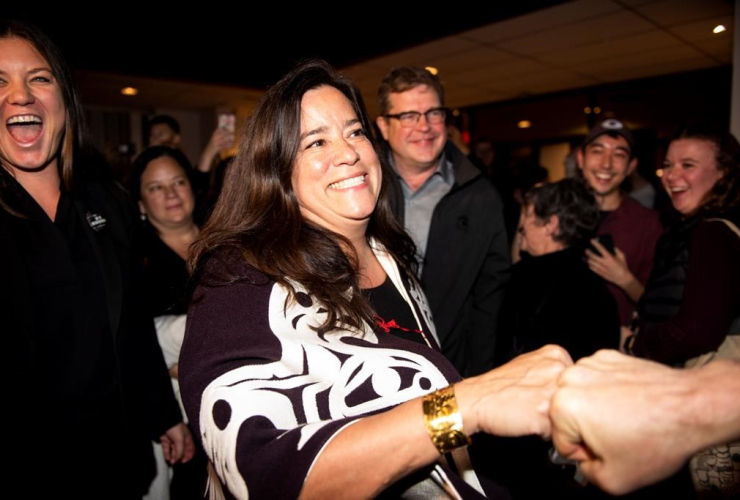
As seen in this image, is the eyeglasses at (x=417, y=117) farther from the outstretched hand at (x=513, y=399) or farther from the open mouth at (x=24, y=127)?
the outstretched hand at (x=513, y=399)

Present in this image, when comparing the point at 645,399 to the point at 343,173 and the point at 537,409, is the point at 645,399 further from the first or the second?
the point at 343,173

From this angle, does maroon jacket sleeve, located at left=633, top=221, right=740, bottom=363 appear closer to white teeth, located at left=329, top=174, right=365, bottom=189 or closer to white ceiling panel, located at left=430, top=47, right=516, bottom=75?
white teeth, located at left=329, top=174, right=365, bottom=189

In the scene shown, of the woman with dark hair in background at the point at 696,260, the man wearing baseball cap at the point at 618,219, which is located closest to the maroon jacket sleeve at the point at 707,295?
the woman with dark hair in background at the point at 696,260

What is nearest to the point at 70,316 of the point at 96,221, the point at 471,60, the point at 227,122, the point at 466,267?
the point at 96,221

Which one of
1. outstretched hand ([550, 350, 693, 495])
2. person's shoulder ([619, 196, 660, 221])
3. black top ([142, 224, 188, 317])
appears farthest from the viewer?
person's shoulder ([619, 196, 660, 221])

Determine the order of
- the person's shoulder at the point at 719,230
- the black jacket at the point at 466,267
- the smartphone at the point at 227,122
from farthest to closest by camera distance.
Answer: the smartphone at the point at 227,122
the black jacket at the point at 466,267
the person's shoulder at the point at 719,230

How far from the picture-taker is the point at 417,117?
7.49 ft

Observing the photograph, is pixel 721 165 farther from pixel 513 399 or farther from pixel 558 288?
pixel 513 399

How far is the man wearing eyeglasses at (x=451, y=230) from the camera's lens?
2.24 meters

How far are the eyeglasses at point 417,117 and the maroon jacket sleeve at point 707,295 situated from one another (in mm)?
1244

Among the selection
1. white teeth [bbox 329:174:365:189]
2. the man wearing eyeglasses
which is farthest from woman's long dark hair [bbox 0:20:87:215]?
the man wearing eyeglasses

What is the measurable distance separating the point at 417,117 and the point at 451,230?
0.59 m

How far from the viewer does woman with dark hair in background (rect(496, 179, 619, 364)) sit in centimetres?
178

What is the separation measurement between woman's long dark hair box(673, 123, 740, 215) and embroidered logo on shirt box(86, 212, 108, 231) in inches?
96.4
